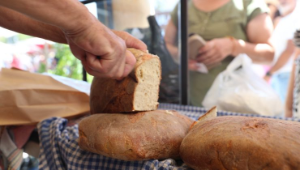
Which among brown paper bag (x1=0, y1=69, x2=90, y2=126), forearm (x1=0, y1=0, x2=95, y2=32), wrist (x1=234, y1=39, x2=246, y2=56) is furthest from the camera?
wrist (x1=234, y1=39, x2=246, y2=56)

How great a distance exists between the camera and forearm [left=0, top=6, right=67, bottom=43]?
3.30ft

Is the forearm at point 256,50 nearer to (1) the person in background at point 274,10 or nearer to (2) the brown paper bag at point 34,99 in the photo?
(1) the person in background at point 274,10

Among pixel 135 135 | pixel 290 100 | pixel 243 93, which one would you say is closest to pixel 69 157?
pixel 135 135

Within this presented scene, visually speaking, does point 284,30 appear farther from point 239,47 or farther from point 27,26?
point 27,26

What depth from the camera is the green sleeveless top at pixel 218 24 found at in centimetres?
163

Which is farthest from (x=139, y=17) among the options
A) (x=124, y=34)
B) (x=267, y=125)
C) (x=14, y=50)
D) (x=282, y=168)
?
(x=14, y=50)

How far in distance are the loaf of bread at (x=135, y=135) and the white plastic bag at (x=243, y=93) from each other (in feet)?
1.81

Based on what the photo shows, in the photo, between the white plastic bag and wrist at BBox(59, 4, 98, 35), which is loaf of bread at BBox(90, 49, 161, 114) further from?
the white plastic bag

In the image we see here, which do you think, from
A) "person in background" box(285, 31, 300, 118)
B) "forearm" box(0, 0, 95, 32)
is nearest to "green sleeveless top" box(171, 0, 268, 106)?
"person in background" box(285, 31, 300, 118)

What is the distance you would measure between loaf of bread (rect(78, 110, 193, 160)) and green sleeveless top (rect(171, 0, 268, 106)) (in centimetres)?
87

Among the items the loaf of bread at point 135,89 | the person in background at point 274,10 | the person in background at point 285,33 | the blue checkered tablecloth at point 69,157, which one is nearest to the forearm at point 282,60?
the person in background at point 285,33

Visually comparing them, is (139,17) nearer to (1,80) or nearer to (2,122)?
(1,80)

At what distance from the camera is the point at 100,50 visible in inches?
24.9

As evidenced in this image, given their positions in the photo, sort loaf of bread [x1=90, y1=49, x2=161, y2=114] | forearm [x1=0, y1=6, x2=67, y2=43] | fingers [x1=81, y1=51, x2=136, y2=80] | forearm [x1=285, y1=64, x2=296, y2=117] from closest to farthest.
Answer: fingers [x1=81, y1=51, x2=136, y2=80] < loaf of bread [x1=90, y1=49, x2=161, y2=114] < forearm [x1=0, y1=6, x2=67, y2=43] < forearm [x1=285, y1=64, x2=296, y2=117]
